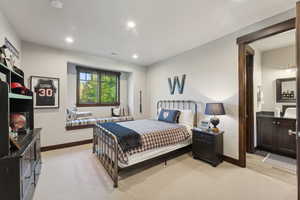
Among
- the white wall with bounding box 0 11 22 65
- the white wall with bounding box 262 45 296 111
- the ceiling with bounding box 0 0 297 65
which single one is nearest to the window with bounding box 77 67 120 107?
the ceiling with bounding box 0 0 297 65

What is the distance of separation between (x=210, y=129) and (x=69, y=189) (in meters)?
2.85

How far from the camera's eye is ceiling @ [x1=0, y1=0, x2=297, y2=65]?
2078 millimetres

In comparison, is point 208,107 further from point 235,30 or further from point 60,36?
point 60,36

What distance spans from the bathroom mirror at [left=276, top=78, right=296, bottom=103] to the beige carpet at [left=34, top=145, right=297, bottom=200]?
232cm

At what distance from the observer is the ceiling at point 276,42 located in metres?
3.05

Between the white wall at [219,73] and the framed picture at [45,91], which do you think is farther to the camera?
the framed picture at [45,91]

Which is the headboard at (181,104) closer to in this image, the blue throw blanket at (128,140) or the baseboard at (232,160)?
the baseboard at (232,160)

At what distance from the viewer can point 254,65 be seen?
3633 millimetres

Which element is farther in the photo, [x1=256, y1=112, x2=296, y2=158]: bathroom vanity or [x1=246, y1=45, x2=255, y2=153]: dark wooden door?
[x1=246, y1=45, x2=255, y2=153]: dark wooden door

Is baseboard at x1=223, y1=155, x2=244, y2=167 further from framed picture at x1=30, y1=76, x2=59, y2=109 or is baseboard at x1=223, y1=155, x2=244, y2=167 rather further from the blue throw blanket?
framed picture at x1=30, y1=76, x2=59, y2=109

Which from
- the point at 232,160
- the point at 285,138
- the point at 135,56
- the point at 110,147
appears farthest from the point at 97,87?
the point at 285,138

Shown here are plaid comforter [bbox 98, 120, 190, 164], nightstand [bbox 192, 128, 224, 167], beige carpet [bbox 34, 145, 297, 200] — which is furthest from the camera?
nightstand [bbox 192, 128, 224, 167]

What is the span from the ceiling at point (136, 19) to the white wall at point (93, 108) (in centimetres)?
114

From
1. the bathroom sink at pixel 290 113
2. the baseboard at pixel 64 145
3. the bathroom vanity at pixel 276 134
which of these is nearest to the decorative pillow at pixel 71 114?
the baseboard at pixel 64 145
